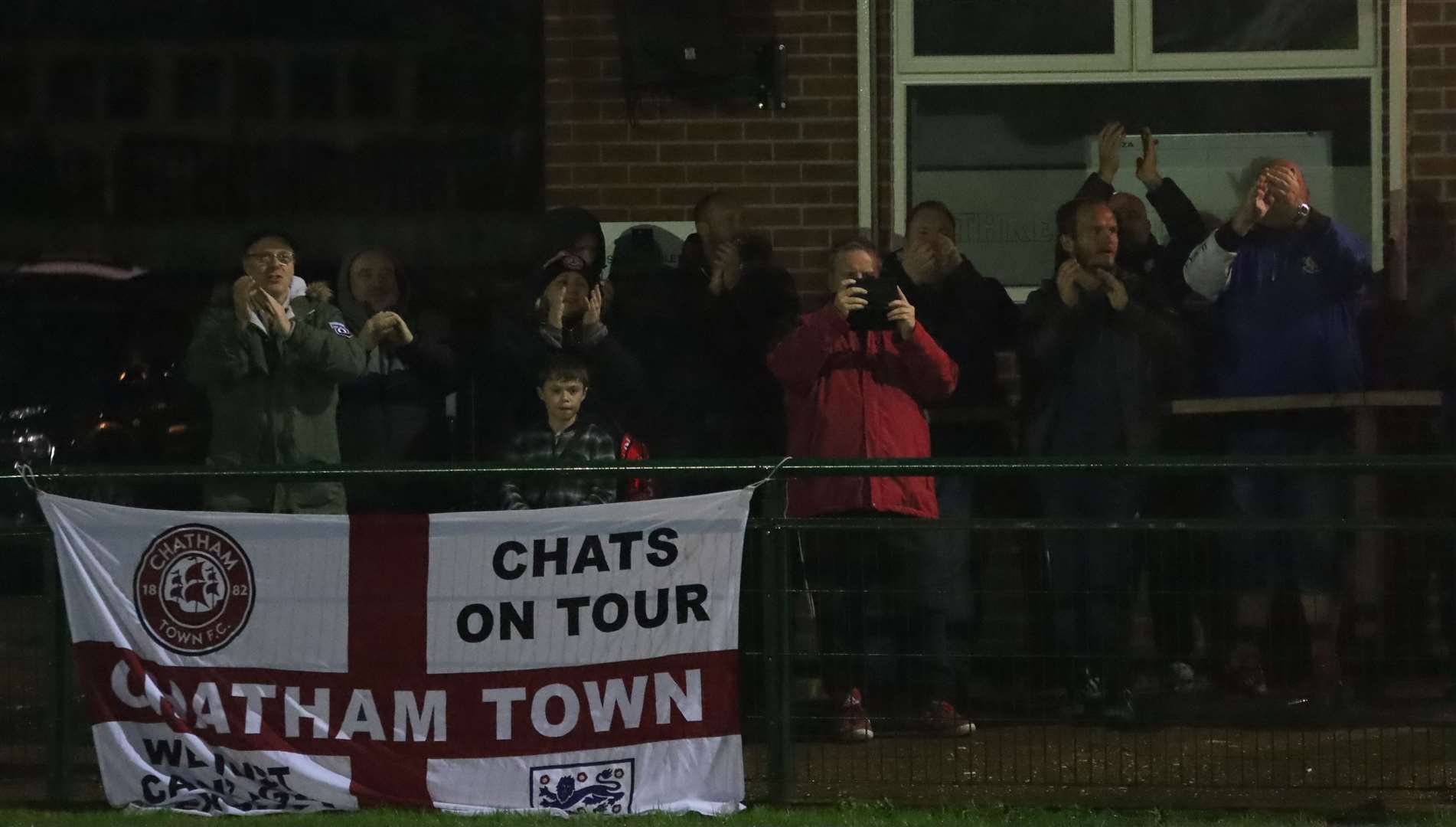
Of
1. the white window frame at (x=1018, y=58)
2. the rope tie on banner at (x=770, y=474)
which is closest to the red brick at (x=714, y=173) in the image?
the white window frame at (x=1018, y=58)

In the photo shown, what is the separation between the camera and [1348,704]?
7.20 metres

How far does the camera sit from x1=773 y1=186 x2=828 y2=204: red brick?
10.4 meters

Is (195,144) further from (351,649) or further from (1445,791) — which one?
(1445,791)

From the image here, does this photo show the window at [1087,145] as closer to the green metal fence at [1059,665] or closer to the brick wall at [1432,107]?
the brick wall at [1432,107]

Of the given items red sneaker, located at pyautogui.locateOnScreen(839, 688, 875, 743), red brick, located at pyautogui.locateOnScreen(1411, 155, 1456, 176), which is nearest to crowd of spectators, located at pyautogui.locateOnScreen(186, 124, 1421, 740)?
red sneaker, located at pyautogui.locateOnScreen(839, 688, 875, 743)

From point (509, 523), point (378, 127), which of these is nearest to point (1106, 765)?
point (509, 523)

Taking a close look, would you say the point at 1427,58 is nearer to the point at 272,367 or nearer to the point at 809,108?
the point at 809,108

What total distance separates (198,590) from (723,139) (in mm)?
3892

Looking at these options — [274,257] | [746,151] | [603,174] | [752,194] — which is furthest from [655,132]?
[274,257]

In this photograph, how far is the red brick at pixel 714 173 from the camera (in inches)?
409

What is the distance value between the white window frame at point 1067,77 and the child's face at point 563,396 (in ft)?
8.09

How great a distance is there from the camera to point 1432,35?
33.4ft

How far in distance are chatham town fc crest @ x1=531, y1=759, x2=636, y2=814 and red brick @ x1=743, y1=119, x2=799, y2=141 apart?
3.91 m

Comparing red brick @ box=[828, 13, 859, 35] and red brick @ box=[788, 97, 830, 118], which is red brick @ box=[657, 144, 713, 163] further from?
red brick @ box=[828, 13, 859, 35]
